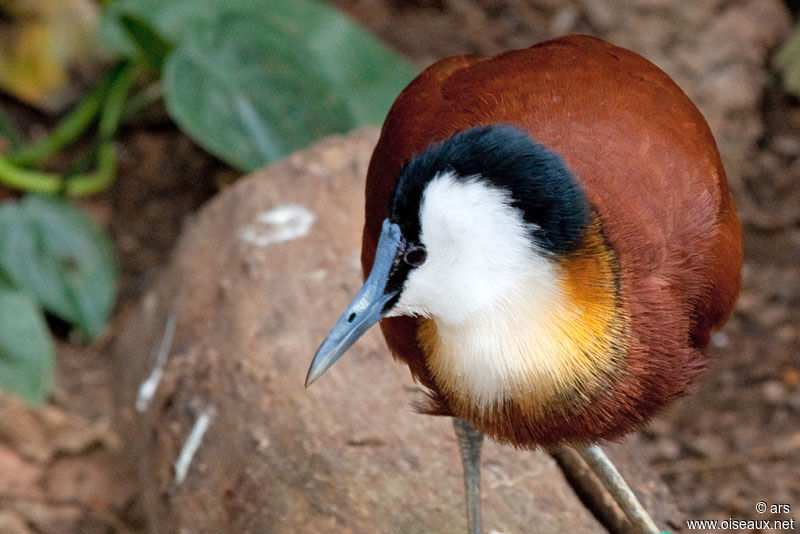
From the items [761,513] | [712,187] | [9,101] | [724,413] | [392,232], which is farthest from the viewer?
[9,101]

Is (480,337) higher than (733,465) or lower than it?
higher

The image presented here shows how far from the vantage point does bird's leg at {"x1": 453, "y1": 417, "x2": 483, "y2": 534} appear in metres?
1.95

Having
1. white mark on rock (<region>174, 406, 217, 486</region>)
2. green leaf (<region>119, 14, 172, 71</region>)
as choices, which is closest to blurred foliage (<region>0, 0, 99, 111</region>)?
green leaf (<region>119, 14, 172, 71</region>)

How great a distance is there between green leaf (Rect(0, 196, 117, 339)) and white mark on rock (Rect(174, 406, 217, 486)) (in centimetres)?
124

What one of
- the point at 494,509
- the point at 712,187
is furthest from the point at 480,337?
the point at 494,509

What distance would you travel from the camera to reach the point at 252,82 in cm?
322

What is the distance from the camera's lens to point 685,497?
9.86 ft

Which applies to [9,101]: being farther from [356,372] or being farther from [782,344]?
[782,344]

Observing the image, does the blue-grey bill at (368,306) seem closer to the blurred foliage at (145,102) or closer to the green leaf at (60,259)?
the blurred foliage at (145,102)

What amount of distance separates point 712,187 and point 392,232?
629 millimetres

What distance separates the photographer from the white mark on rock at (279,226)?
2627 mm

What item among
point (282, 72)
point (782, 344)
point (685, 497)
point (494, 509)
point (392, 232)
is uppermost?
point (392, 232)

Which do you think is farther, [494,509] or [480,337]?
[494,509]

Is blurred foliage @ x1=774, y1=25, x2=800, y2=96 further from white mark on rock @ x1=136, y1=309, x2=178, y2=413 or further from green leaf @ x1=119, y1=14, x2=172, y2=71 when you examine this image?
white mark on rock @ x1=136, y1=309, x2=178, y2=413
